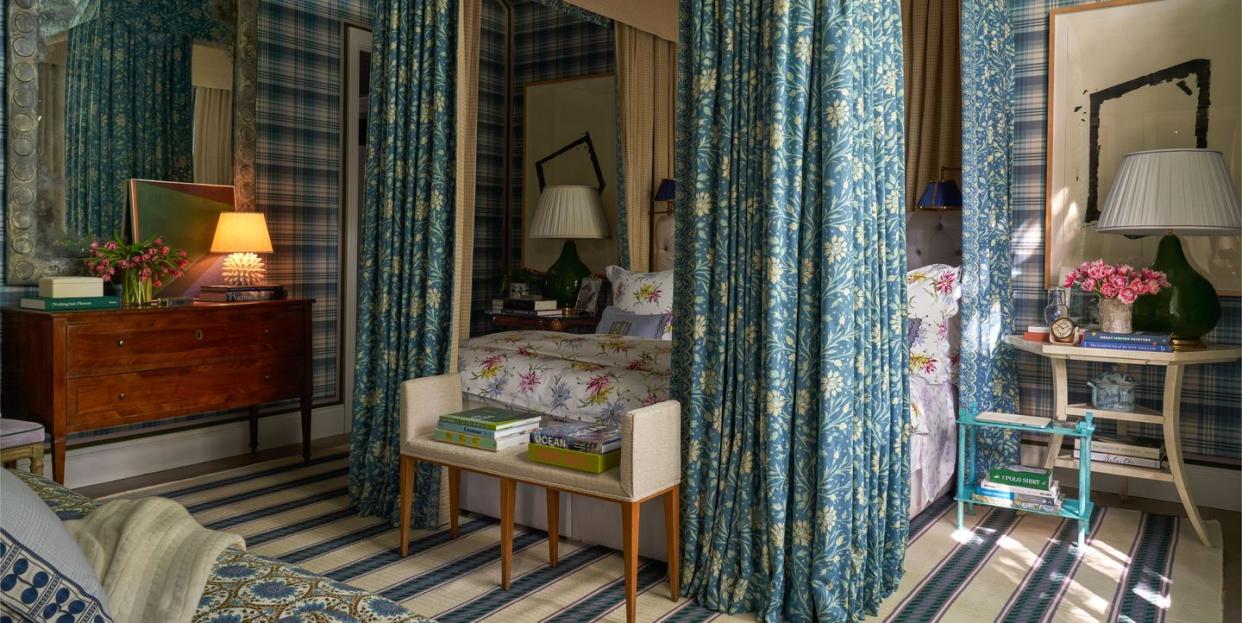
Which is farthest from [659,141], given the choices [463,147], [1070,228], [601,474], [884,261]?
[601,474]

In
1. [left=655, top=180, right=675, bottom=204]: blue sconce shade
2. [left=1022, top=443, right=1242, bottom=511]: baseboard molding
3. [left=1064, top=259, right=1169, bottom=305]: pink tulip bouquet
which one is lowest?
[left=1022, top=443, right=1242, bottom=511]: baseboard molding

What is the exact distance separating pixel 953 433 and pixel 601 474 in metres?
2.20

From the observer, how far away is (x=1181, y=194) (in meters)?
3.87

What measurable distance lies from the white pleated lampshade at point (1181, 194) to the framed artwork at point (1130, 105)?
→ 368mm

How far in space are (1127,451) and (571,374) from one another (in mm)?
2451

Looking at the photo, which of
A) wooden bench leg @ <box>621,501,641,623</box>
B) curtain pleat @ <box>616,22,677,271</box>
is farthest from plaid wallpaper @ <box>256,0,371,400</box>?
wooden bench leg @ <box>621,501,641,623</box>

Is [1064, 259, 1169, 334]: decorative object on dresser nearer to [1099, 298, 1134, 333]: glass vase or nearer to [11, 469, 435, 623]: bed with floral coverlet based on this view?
[1099, 298, 1134, 333]: glass vase

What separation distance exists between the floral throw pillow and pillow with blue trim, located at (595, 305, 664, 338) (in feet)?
0.23

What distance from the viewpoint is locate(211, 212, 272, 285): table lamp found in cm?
497

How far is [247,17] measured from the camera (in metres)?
5.21

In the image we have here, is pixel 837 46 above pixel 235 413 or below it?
above

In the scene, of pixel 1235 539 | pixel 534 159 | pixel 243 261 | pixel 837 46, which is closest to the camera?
pixel 837 46

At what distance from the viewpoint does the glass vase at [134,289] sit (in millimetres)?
4445

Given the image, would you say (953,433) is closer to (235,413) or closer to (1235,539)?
(1235,539)
